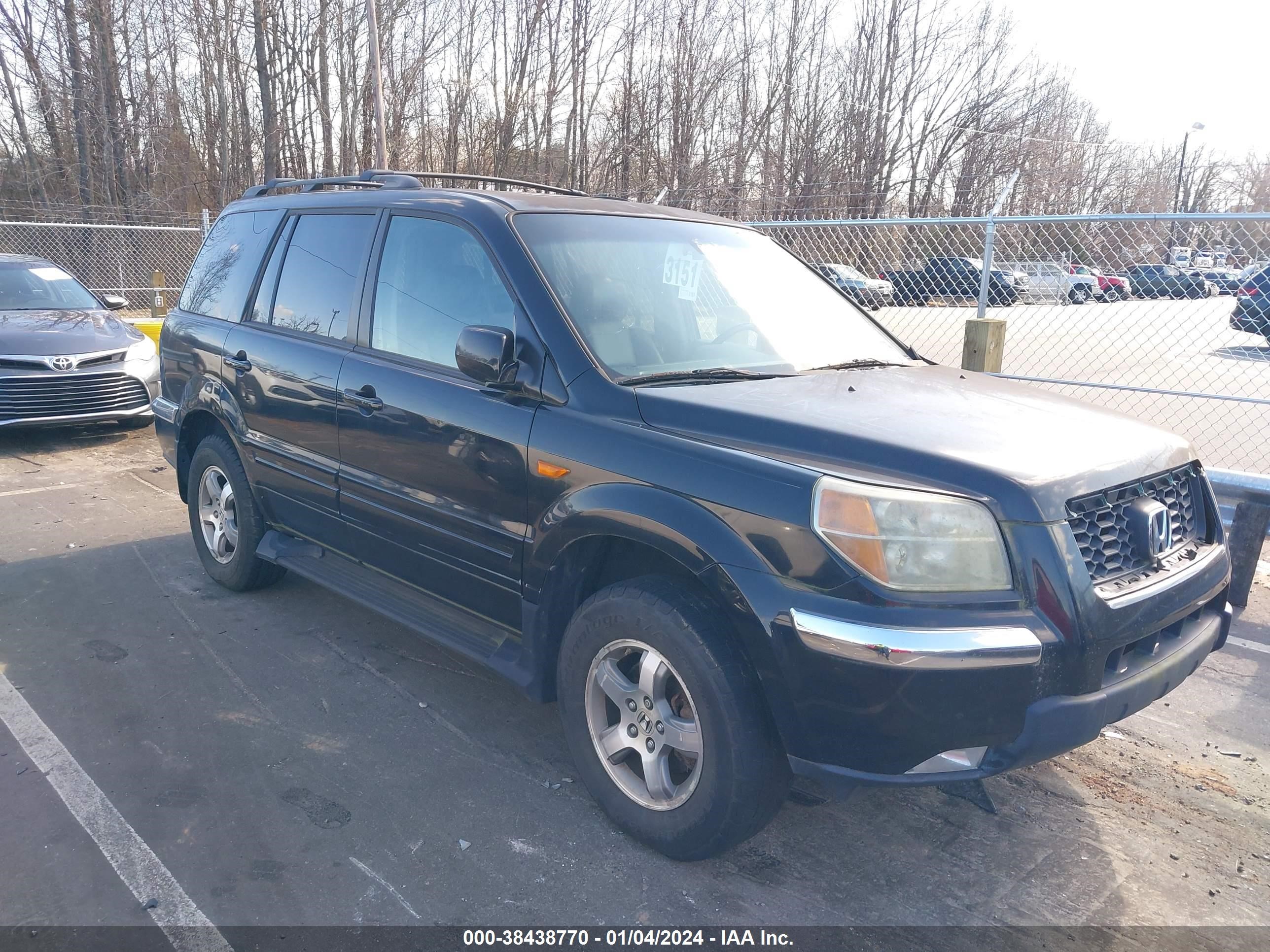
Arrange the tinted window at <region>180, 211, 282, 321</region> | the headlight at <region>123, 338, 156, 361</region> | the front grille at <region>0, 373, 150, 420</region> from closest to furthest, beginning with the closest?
1. the tinted window at <region>180, 211, 282, 321</region>
2. the front grille at <region>0, 373, 150, 420</region>
3. the headlight at <region>123, 338, 156, 361</region>

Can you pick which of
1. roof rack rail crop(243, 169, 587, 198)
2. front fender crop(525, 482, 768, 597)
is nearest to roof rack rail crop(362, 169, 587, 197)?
roof rack rail crop(243, 169, 587, 198)

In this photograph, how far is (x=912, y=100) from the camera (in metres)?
33.2

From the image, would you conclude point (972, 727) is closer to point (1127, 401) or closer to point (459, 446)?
point (459, 446)

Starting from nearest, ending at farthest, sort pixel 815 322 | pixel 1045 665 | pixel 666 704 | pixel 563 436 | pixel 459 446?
pixel 1045 665, pixel 666 704, pixel 563 436, pixel 459 446, pixel 815 322

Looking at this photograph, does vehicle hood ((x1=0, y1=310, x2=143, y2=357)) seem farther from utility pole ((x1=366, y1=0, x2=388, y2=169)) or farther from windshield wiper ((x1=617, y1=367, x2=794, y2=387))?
utility pole ((x1=366, y1=0, x2=388, y2=169))

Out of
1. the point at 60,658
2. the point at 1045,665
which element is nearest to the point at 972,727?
the point at 1045,665

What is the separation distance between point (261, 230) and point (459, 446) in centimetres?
219

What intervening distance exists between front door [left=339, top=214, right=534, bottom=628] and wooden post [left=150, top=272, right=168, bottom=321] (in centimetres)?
1379

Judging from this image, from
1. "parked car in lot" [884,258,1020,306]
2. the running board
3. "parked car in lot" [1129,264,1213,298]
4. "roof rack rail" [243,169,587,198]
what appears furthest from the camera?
"parked car in lot" [884,258,1020,306]

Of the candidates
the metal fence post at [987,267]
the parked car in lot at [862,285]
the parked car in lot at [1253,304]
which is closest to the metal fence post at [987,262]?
the metal fence post at [987,267]

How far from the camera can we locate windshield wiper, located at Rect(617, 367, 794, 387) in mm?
3066

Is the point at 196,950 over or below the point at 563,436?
below

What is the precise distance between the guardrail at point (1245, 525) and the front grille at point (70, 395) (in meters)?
8.65

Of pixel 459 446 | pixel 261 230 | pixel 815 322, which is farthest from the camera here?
pixel 261 230
